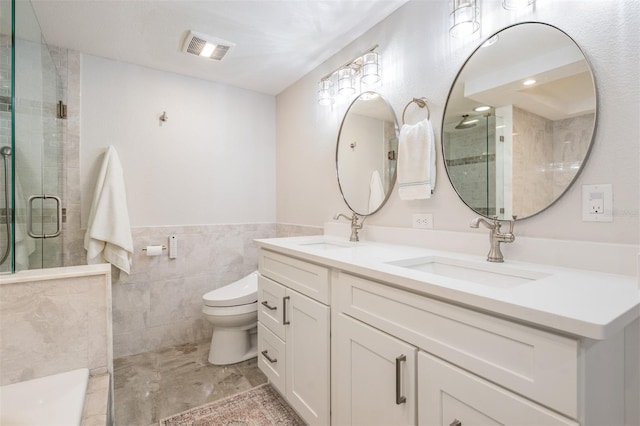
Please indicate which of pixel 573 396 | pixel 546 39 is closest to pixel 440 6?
pixel 546 39

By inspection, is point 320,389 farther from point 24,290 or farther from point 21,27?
point 21,27

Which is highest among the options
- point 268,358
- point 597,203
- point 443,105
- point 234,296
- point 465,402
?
point 443,105

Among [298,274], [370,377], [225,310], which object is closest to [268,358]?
[225,310]

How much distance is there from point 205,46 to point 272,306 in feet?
6.04

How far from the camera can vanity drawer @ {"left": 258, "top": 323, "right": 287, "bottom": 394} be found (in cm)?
171

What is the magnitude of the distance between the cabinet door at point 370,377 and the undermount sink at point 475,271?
0.30m

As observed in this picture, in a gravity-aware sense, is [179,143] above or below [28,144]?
above

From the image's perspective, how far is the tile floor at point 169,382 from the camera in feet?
5.85

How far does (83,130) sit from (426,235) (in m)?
2.50

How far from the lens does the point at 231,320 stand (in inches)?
87.2

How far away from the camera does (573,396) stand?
0.63m

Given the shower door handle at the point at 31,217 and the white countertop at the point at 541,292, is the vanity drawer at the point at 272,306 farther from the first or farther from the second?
the shower door handle at the point at 31,217

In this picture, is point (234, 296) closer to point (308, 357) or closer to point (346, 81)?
point (308, 357)

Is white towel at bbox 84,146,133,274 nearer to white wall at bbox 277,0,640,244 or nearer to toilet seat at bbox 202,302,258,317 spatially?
toilet seat at bbox 202,302,258,317
